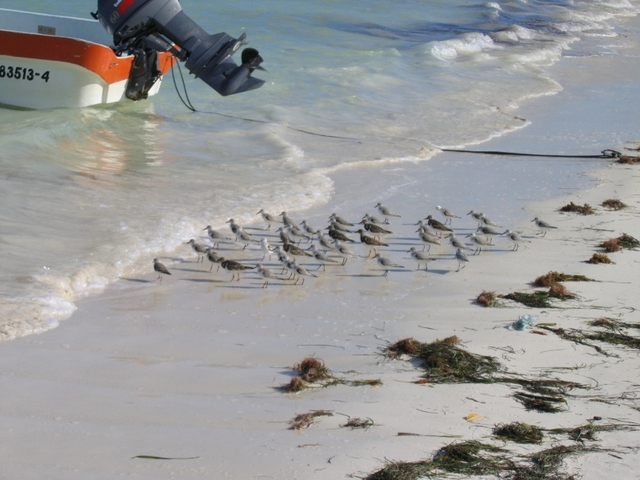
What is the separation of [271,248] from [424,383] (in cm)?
407

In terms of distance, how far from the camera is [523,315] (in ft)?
28.4

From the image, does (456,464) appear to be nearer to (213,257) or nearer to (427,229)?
(213,257)

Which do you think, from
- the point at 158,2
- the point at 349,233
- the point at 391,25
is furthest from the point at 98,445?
the point at 391,25

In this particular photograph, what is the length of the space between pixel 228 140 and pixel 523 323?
9.30 m

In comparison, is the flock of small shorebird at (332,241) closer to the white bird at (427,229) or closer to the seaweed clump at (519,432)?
the white bird at (427,229)

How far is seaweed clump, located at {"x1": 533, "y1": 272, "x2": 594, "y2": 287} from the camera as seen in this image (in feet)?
31.7

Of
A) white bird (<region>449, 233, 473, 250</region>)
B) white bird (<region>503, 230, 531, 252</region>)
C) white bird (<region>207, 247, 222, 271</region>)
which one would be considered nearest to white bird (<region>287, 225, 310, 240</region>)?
white bird (<region>207, 247, 222, 271</region>)

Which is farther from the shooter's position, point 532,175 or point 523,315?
point 532,175

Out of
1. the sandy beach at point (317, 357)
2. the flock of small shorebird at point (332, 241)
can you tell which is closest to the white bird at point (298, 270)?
the flock of small shorebird at point (332, 241)

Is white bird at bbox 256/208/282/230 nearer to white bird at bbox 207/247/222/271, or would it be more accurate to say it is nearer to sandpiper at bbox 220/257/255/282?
white bird at bbox 207/247/222/271

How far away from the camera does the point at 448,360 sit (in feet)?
24.4

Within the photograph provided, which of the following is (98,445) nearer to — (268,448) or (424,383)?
(268,448)

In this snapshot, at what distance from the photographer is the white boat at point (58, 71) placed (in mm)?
17281

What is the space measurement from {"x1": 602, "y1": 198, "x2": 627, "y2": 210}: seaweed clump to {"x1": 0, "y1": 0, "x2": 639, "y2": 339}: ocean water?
3.81 meters
